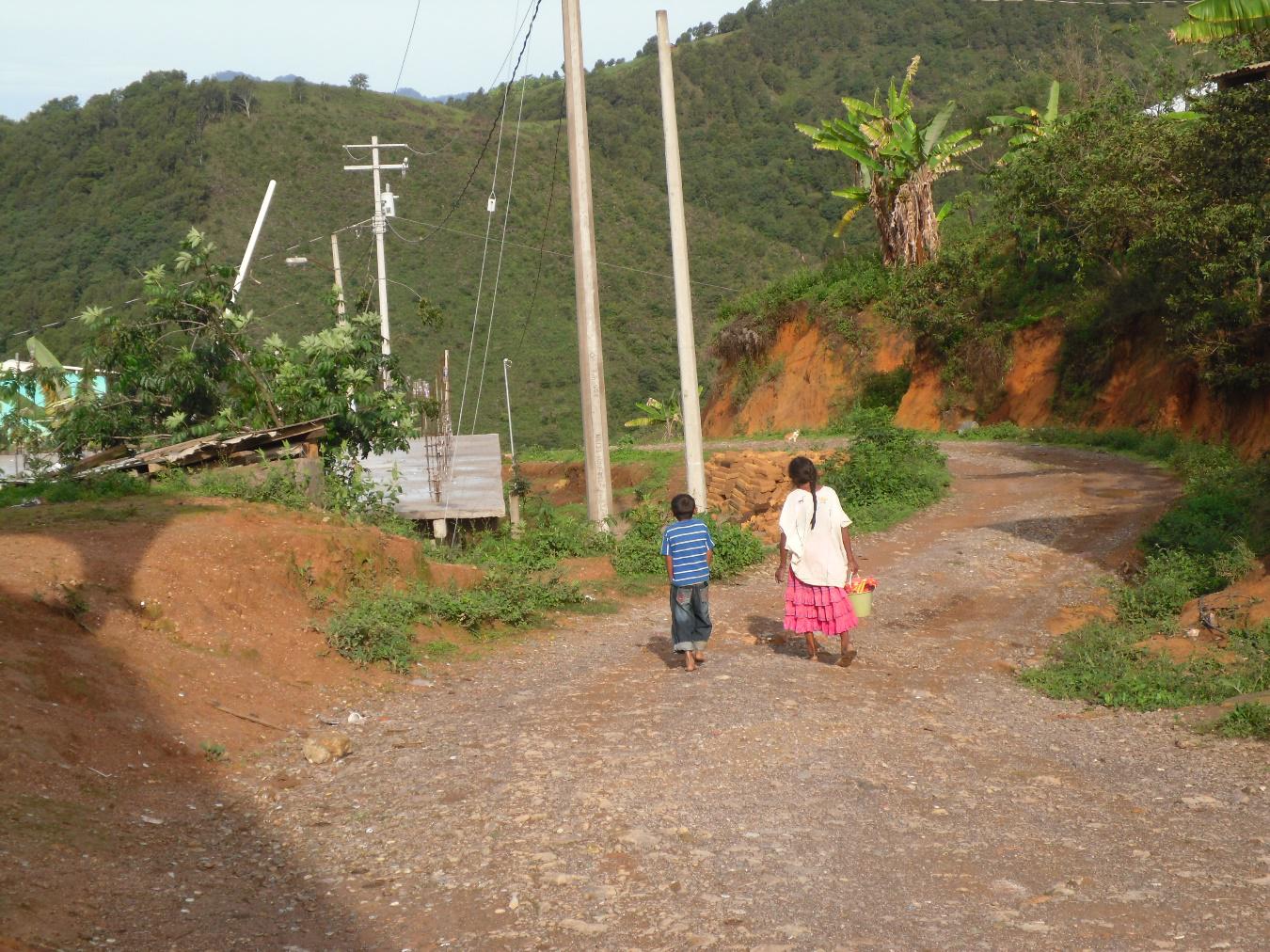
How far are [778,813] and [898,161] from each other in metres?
29.9

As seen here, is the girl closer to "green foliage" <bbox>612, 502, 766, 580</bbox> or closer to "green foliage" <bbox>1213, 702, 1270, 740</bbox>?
"green foliage" <bbox>1213, 702, 1270, 740</bbox>

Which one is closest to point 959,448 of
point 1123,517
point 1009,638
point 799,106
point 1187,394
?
point 1187,394

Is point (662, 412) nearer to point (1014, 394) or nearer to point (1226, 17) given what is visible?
point (1014, 394)

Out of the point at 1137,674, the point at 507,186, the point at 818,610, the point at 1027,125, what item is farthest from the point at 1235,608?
the point at 507,186

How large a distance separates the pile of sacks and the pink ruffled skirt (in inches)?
258

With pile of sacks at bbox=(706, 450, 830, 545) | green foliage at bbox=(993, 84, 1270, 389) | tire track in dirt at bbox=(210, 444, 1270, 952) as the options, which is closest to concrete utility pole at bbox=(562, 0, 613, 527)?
pile of sacks at bbox=(706, 450, 830, 545)

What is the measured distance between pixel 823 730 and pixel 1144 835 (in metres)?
2.12

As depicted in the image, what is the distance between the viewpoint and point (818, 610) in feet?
30.1

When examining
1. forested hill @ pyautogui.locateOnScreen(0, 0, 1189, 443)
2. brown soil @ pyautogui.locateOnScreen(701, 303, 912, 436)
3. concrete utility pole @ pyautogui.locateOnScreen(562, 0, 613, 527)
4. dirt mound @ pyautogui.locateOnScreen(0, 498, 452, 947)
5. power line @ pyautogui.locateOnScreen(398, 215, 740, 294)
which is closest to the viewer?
dirt mound @ pyautogui.locateOnScreen(0, 498, 452, 947)

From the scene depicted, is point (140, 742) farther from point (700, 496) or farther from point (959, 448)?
→ point (959, 448)

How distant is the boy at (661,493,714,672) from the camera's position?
9.13 meters

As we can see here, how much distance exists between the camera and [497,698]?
29.2 feet

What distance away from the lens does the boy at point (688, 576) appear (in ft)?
30.0

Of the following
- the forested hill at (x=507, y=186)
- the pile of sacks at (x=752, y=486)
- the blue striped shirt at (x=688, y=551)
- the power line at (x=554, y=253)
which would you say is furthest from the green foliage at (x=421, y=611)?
the power line at (x=554, y=253)
